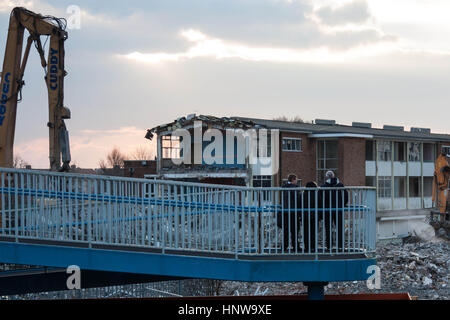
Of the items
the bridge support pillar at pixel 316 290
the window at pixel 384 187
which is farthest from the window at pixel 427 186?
the bridge support pillar at pixel 316 290

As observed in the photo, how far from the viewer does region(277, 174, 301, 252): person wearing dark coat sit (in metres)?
11.6

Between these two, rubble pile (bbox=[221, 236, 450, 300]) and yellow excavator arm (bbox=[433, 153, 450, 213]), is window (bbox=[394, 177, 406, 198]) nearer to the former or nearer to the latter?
yellow excavator arm (bbox=[433, 153, 450, 213])

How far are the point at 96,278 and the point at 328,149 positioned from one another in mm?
37751

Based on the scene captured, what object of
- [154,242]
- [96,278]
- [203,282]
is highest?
[154,242]

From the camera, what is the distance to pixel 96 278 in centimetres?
1315

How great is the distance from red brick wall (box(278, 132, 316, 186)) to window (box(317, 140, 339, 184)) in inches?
22.0

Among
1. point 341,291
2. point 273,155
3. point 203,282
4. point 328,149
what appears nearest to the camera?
point 341,291

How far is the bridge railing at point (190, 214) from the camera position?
1162cm

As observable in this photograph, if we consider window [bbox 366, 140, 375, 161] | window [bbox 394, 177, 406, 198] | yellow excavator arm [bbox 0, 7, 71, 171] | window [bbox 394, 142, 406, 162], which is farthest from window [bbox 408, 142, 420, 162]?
yellow excavator arm [bbox 0, 7, 71, 171]

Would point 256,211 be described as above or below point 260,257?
above

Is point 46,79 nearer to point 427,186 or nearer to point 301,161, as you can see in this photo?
point 301,161

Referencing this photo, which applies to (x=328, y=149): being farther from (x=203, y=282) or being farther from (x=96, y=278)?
(x=96, y=278)

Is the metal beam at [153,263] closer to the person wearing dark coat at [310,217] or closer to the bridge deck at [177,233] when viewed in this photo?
the bridge deck at [177,233]
